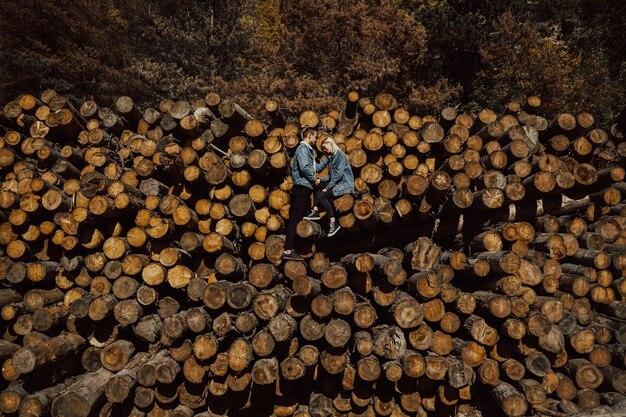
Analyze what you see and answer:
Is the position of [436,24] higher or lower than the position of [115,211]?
higher

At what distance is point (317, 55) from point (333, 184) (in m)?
13.1

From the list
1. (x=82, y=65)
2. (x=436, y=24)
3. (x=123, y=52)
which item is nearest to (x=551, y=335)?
(x=436, y=24)

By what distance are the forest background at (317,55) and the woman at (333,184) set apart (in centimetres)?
1004

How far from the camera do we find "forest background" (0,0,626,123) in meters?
14.6

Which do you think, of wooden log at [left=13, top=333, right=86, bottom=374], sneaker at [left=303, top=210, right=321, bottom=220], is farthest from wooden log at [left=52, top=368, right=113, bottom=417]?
sneaker at [left=303, top=210, right=321, bottom=220]

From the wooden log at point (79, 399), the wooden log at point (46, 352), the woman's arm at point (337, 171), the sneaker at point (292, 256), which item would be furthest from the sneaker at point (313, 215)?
the wooden log at point (46, 352)

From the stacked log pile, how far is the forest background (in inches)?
388

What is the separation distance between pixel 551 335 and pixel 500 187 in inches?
74.2

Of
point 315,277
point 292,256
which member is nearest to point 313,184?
point 292,256

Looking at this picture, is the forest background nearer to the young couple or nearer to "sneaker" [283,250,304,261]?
the young couple

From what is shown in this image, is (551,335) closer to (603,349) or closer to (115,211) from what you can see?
(603,349)

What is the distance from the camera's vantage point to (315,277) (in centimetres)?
482

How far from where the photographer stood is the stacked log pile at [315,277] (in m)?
4.04

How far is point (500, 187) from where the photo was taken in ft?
15.8
